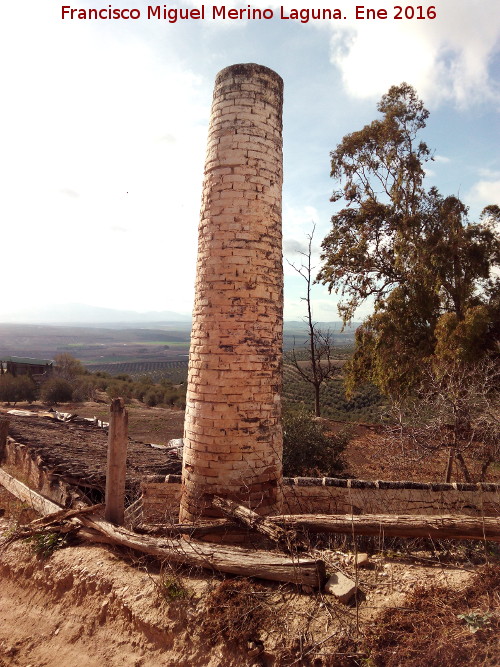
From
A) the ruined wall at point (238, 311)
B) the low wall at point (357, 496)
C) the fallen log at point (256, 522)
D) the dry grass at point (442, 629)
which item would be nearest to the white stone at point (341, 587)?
the dry grass at point (442, 629)

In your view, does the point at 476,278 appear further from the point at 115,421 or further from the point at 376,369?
the point at 115,421

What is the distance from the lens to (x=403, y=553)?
423 cm

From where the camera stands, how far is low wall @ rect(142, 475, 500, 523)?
709 cm

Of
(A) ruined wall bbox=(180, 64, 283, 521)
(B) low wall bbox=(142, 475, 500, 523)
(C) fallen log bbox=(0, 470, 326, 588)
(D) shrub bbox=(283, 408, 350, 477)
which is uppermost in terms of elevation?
(A) ruined wall bbox=(180, 64, 283, 521)

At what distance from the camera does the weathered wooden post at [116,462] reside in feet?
15.5

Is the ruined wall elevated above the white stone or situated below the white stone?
above

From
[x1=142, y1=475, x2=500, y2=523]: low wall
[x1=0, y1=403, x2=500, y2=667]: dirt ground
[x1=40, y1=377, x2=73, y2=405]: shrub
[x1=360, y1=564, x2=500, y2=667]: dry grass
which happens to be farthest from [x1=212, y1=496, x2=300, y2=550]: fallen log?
[x1=40, y1=377, x2=73, y2=405]: shrub

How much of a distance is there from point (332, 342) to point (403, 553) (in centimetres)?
1484

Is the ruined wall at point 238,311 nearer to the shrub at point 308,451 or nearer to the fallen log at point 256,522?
the fallen log at point 256,522

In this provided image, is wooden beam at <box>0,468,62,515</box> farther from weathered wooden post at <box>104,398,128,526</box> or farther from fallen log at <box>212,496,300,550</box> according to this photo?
fallen log at <box>212,496,300,550</box>

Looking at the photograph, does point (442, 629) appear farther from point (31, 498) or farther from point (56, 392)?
point (56, 392)

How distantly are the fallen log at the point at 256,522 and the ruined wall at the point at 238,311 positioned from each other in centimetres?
34

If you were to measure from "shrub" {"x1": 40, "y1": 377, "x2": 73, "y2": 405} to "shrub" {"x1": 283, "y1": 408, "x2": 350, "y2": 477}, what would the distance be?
69.9 ft

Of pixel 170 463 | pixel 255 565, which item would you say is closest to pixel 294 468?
pixel 170 463
